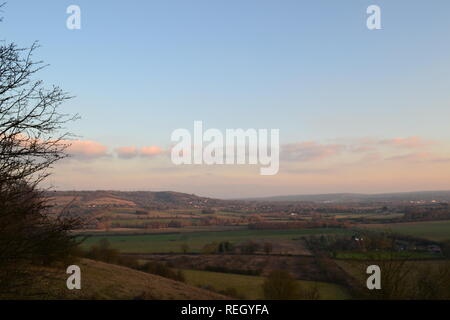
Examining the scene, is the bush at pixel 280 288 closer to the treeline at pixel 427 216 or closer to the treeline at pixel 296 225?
the treeline at pixel 296 225

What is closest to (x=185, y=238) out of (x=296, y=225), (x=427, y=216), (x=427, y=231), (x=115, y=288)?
(x=296, y=225)

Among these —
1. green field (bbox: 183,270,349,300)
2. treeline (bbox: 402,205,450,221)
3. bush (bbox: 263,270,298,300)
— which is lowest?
green field (bbox: 183,270,349,300)

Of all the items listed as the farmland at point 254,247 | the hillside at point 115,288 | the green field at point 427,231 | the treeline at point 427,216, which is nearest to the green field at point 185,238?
the farmland at point 254,247

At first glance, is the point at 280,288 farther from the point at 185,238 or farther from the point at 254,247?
the point at 185,238

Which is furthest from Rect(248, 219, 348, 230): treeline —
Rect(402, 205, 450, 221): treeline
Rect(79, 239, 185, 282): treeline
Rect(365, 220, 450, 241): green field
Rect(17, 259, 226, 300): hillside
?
Rect(17, 259, 226, 300): hillside

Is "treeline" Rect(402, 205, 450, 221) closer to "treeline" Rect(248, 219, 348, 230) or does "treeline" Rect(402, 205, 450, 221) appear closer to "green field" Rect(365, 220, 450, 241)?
"green field" Rect(365, 220, 450, 241)
